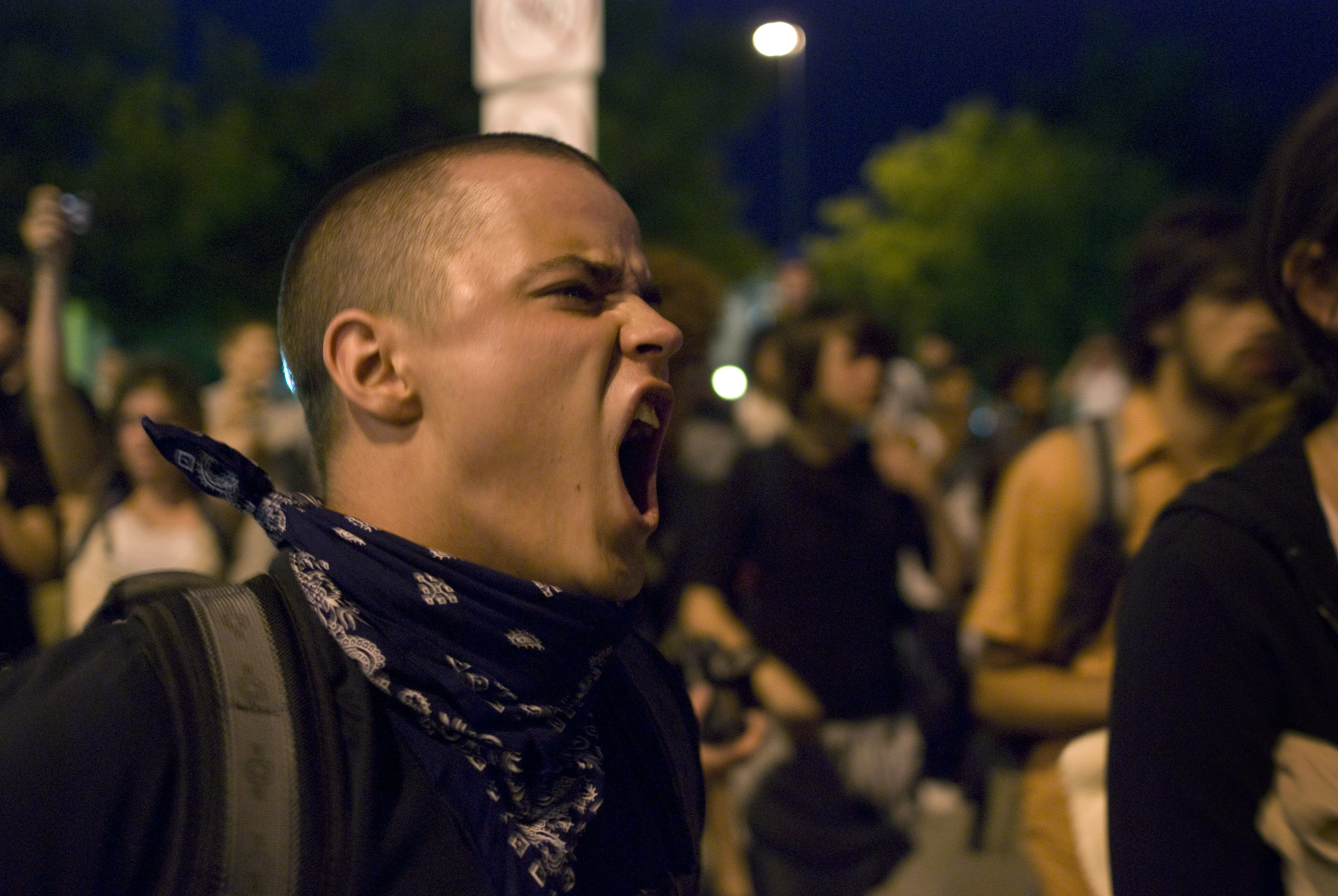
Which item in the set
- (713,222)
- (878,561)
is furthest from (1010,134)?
(878,561)

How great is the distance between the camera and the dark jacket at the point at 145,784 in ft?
3.96

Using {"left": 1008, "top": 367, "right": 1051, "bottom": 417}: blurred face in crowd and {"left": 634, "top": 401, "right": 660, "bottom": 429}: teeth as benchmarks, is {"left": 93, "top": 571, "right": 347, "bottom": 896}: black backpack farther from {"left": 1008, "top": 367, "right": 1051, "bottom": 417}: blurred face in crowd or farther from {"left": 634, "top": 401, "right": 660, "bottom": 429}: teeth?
{"left": 1008, "top": 367, "right": 1051, "bottom": 417}: blurred face in crowd

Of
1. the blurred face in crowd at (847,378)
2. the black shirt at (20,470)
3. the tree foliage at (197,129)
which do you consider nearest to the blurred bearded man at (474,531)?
the black shirt at (20,470)

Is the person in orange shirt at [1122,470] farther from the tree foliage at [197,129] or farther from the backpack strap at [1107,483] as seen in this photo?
the tree foliage at [197,129]

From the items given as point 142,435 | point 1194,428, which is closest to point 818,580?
point 1194,428

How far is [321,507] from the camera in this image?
1.60 m

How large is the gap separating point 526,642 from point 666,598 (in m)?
2.42

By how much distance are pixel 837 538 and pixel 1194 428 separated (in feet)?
5.98

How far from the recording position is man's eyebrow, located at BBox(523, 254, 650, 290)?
1.62m

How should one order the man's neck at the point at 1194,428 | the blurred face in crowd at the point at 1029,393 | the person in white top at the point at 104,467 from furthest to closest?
the blurred face in crowd at the point at 1029,393 → the person in white top at the point at 104,467 → the man's neck at the point at 1194,428

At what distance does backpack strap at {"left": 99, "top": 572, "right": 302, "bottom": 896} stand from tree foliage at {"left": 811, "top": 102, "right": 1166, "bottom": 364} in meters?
43.5

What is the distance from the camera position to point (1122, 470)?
3.14 meters

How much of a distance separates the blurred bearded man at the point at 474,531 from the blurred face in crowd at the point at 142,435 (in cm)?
325

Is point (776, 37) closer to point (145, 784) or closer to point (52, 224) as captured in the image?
point (52, 224)
